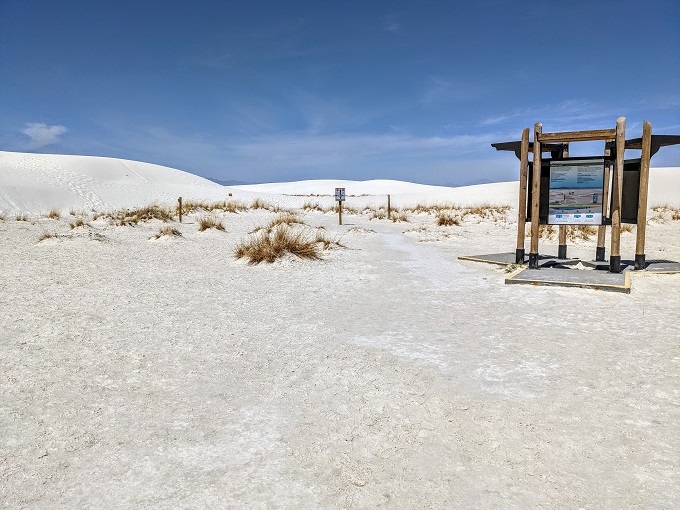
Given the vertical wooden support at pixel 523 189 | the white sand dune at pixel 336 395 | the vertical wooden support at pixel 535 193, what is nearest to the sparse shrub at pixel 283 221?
the vertical wooden support at pixel 523 189

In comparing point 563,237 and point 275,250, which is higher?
point 563,237

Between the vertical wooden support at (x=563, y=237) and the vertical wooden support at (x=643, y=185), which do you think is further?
the vertical wooden support at (x=563, y=237)

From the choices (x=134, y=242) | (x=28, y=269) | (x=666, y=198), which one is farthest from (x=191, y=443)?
(x=666, y=198)

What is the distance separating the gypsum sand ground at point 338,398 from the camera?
1999 millimetres

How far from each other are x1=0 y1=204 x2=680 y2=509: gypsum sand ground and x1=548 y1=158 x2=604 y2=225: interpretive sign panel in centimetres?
196

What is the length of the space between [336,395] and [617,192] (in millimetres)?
6299

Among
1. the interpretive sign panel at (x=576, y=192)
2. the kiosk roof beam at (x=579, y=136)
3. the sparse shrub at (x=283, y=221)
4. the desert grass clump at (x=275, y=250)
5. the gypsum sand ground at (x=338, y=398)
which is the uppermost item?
the kiosk roof beam at (x=579, y=136)

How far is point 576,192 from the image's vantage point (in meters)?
7.62

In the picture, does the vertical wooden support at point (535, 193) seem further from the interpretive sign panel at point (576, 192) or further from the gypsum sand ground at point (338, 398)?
the gypsum sand ground at point (338, 398)

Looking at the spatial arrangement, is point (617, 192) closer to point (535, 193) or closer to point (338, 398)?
point (535, 193)

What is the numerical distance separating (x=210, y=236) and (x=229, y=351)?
31.8 feet

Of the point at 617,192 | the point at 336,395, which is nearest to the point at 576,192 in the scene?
the point at 617,192

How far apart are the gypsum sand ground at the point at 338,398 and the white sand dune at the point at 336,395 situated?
0.5 inches

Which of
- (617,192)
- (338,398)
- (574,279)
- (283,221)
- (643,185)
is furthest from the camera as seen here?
(283,221)
